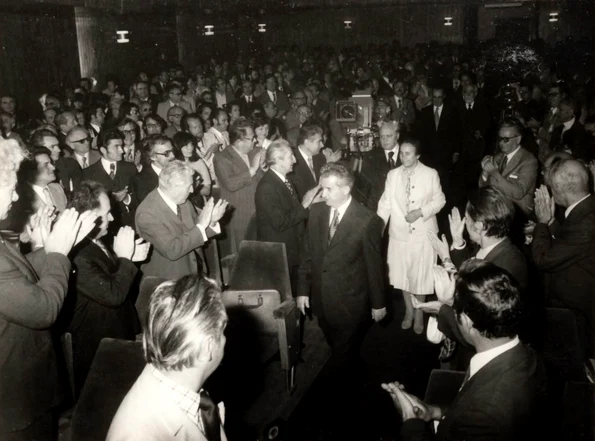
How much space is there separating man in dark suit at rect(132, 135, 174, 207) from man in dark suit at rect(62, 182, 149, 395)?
1521 mm

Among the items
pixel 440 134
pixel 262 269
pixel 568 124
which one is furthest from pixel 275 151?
pixel 440 134

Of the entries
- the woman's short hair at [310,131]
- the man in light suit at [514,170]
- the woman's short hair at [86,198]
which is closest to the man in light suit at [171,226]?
the woman's short hair at [86,198]

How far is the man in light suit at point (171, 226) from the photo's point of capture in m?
3.61

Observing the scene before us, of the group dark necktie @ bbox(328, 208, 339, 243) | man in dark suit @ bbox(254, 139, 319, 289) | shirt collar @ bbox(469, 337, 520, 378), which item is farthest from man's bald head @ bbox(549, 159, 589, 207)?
man in dark suit @ bbox(254, 139, 319, 289)

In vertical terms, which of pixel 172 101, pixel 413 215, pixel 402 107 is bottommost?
pixel 413 215

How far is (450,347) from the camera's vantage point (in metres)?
2.94

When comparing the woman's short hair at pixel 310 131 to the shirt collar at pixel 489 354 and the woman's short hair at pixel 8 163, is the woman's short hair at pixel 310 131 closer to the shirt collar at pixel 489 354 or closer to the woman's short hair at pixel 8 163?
the woman's short hair at pixel 8 163

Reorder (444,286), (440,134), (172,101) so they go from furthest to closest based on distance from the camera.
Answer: (172,101)
(440,134)
(444,286)

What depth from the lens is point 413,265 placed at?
4469mm

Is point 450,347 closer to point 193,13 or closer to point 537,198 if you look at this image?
point 537,198

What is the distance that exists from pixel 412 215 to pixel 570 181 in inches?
54.3

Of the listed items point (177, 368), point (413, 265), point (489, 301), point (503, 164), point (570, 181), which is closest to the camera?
point (177, 368)

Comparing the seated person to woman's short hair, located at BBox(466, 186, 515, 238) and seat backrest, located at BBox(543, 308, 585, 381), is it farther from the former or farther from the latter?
seat backrest, located at BBox(543, 308, 585, 381)

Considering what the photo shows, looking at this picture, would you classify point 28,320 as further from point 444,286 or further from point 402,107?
point 402,107
